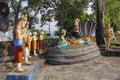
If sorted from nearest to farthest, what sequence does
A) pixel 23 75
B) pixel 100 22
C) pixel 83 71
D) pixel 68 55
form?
pixel 23 75 < pixel 83 71 < pixel 68 55 < pixel 100 22

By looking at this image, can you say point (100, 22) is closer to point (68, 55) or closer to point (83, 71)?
point (68, 55)

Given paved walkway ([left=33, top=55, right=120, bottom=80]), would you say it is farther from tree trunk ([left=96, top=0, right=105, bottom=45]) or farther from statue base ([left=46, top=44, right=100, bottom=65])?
tree trunk ([left=96, top=0, right=105, bottom=45])

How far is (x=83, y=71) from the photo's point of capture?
937 centimetres

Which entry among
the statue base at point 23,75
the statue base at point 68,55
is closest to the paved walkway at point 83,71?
the statue base at point 68,55

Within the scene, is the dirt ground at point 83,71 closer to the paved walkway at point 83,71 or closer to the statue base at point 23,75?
the paved walkway at point 83,71

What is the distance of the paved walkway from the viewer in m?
8.50

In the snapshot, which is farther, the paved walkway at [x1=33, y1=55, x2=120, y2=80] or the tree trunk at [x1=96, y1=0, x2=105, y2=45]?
the tree trunk at [x1=96, y1=0, x2=105, y2=45]

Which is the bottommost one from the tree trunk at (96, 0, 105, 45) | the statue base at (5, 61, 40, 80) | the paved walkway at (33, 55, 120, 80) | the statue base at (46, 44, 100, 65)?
the paved walkway at (33, 55, 120, 80)

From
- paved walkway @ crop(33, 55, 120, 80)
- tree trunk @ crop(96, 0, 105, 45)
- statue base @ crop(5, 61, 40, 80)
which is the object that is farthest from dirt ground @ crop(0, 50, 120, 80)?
tree trunk @ crop(96, 0, 105, 45)

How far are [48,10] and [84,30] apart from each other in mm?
18640

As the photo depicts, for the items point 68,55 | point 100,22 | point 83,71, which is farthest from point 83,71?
point 100,22

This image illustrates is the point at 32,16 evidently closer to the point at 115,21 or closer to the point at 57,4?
the point at 57,4

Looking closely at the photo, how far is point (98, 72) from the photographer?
9.14 meters

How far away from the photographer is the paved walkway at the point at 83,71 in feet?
27.9
